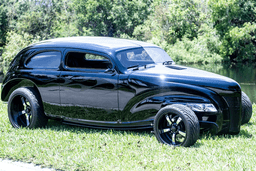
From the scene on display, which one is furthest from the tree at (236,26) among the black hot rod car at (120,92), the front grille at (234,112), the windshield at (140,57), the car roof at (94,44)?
the front grille at (234,112)

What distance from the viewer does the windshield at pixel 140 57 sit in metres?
6.06

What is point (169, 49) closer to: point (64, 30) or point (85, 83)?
point (64, 30)

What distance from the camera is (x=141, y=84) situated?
5.66 meters

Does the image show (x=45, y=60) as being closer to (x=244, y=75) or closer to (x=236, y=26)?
(x=244, y=75)

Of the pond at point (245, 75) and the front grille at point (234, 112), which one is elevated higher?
the front grille at point (234, 112)

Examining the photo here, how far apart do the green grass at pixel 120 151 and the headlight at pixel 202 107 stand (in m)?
0.58

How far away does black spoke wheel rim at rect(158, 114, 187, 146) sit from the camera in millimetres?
5254

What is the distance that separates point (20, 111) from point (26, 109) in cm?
21

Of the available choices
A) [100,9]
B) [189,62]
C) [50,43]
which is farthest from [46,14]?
[50,43]

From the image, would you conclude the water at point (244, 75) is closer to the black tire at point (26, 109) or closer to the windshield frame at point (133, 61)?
the windshield frame at point (133, 61)

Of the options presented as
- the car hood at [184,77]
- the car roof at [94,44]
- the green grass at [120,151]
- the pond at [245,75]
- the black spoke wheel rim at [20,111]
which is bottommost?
the pond at [245,75]

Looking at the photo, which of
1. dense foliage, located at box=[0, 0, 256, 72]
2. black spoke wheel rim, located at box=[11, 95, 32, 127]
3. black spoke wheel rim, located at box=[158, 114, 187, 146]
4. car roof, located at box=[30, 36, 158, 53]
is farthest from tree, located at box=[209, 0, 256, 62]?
black spoke wheel rim, located at box=[158, 114, 187, 146]

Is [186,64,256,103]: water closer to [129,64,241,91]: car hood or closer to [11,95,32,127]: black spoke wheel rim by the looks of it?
[129,64,241,91]: car hood

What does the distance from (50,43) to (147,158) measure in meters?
3.27
